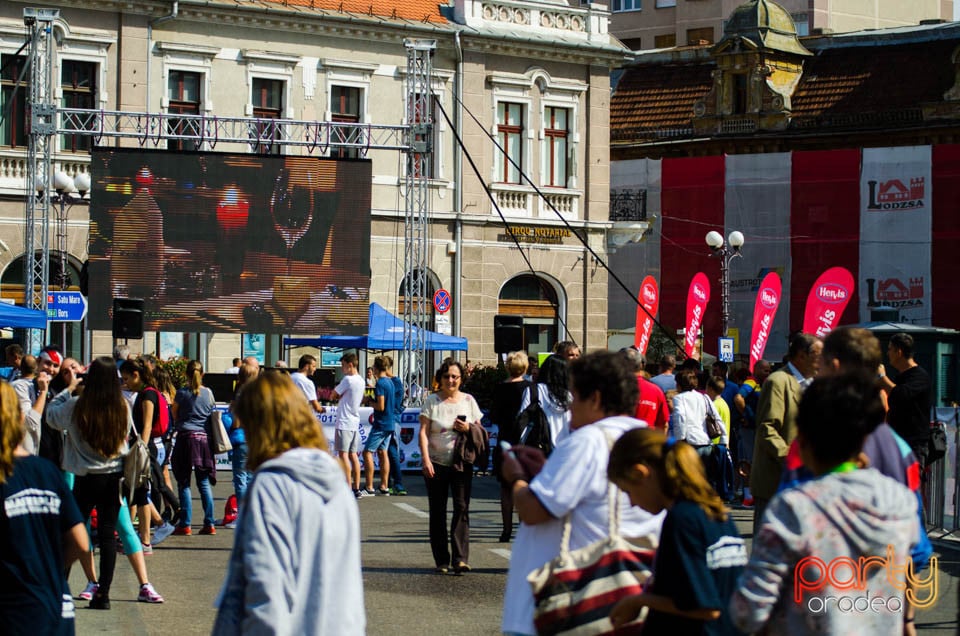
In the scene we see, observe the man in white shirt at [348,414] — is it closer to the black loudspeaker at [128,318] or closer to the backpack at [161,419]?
the backpack at [161,419]

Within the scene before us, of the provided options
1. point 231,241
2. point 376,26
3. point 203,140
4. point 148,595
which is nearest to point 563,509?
point 148,595

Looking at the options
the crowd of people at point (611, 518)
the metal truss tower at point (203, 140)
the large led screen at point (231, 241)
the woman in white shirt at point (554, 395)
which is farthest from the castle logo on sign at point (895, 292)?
the crowd of people at point (611, 518)

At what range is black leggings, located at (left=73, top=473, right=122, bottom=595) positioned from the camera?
10656 mm

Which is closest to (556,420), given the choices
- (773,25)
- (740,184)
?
(740,184)

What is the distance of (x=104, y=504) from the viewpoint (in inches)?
421

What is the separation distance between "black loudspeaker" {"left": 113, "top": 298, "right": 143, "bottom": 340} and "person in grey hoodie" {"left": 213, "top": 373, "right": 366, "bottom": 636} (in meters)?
21.0

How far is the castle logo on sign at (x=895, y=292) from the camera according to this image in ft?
152

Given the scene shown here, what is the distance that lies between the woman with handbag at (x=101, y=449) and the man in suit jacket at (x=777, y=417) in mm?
4146

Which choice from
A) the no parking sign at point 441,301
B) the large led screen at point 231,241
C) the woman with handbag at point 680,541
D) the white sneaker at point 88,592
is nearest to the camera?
the woman with handbag at point 680,541

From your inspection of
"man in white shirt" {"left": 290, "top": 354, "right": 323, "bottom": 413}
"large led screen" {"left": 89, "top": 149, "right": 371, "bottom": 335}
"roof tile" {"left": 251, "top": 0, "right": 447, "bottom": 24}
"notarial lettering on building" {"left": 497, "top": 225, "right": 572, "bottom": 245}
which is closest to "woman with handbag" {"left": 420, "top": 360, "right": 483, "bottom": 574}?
"man in white shirt" {"left": 290, "top": 354, "right": 323, "bottom": 413}

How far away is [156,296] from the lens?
100 feet

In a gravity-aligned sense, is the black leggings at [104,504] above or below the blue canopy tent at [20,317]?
below

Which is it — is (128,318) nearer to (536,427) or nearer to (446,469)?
(446,469)

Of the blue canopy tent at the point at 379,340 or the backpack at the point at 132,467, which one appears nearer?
the backpack at the point at 132,467
